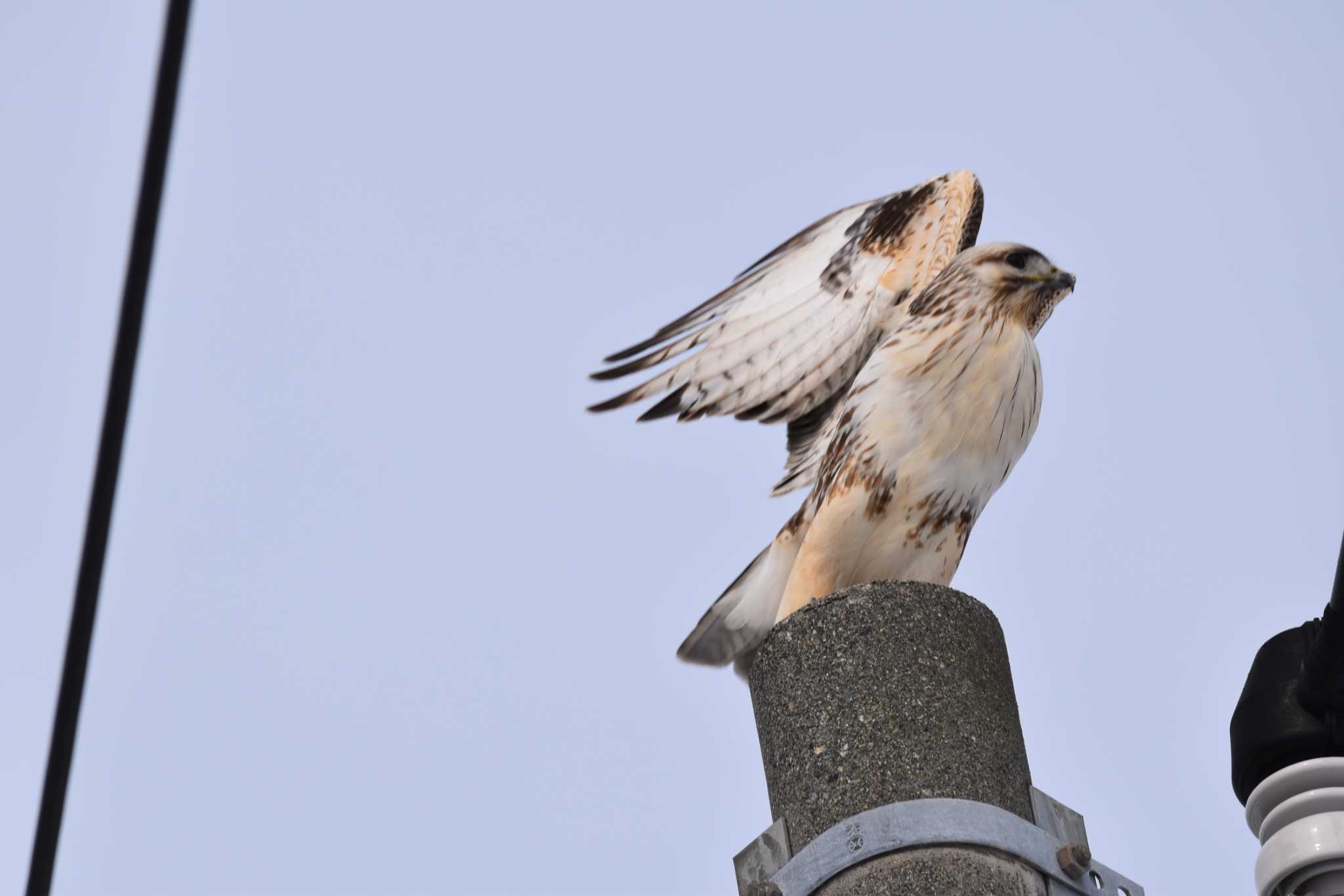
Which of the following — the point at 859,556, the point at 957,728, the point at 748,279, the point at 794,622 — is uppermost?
the point at 748,279

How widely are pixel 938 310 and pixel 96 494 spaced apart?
3476 mm

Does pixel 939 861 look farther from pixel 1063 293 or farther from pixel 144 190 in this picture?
pixel 1063 293

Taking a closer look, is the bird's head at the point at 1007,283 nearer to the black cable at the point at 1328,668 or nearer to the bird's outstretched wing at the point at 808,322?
the bird's outstretched wing at the point at 808,322

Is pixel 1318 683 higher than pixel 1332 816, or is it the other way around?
pixel 1318 683

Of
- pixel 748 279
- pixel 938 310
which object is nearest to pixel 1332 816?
pixel 938 310

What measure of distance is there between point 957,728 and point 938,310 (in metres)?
1.98

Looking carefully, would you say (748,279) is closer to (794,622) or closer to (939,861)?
(794,622)

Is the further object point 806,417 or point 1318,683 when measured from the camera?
point 806,417

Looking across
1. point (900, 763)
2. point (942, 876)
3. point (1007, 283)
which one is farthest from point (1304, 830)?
point (1007, 283)

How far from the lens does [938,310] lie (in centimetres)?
525

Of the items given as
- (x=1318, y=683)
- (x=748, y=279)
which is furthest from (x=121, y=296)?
(x=748, y=279)

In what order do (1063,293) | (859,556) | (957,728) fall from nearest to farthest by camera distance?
(957,728) → (859,556) → (1063,293)

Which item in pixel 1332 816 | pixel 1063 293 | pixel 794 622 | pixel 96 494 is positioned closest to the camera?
pixel 96 494

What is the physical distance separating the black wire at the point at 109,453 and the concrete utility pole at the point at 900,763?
151 cm
